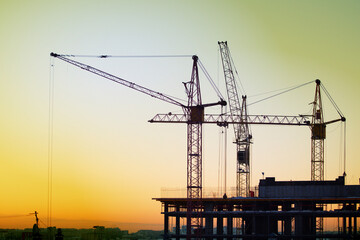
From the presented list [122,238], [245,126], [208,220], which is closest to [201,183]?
[208,220]

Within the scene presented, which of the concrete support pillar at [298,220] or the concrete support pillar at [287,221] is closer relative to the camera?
the concrete support pillar at [298,220]

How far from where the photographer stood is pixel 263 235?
116312 mm

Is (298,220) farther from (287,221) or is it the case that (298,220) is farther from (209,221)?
(209,221)

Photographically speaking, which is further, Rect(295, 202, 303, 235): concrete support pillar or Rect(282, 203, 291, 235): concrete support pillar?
Rect(282, 203, 291, 235): concrete support pillar

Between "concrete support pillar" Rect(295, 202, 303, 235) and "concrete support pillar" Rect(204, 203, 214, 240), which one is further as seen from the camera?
"concrete support pillar" Rect(204, 203, 214, 240)

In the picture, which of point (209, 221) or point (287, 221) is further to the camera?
point (209, 221)

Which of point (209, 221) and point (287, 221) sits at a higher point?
point (287, 221)

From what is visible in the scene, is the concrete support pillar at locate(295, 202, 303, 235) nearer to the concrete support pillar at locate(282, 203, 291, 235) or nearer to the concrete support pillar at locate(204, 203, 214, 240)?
the concrete support pillar at locate(282, 203, 291, 235)

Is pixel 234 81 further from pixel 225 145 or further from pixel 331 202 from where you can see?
pixel 331 202

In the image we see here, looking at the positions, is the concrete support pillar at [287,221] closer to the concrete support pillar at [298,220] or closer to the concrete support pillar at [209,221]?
the concrete support pillar at [298,220]

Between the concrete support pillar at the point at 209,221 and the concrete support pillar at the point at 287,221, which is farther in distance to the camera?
the concrete support pillar at the point at 209,221

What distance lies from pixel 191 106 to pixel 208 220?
37.9m

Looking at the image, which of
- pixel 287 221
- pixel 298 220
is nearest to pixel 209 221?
pixel 287 221

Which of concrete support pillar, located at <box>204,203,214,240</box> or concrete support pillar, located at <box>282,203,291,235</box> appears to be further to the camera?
concrete support pillar, located at <box>204,203,214,240</box>
